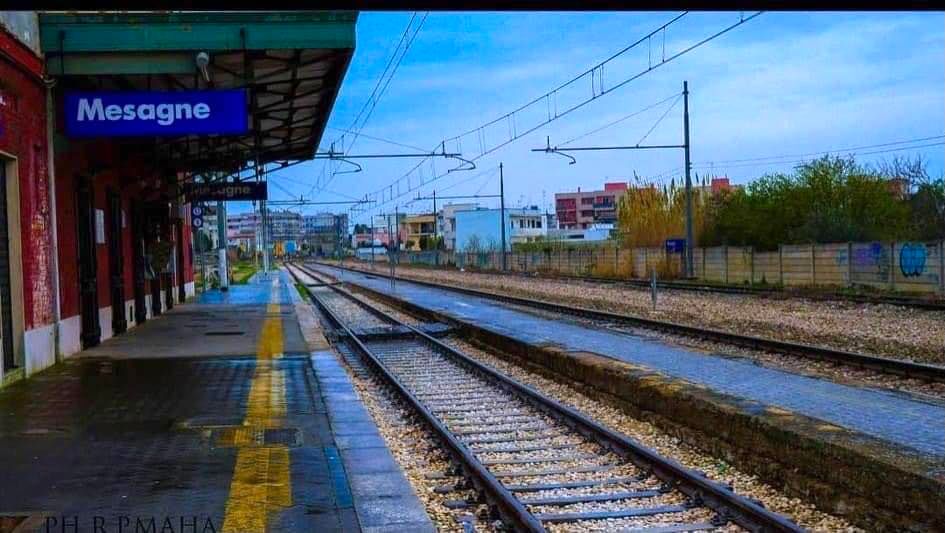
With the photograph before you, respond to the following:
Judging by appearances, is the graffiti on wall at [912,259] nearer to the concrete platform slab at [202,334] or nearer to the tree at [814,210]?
the tree at [814,210]

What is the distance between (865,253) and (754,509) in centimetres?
3000

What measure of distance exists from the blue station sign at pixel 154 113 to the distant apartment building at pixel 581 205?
157 meters

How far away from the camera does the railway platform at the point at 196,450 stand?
20.1 ft

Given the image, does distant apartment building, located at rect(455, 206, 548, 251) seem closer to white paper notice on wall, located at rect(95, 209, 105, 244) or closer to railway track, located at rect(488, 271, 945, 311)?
railway track, located at rect(488, 271, 945, 311)

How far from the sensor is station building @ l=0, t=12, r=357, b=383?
1232cm

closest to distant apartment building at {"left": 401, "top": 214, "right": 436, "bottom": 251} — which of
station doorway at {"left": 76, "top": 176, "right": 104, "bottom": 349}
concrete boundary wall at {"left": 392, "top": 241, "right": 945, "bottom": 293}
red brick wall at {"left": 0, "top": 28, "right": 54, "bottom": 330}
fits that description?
concrete boundary wall at {"left": 392, "top": 241, "right": 945, "bottom": 293}

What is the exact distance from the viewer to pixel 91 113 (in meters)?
14.0

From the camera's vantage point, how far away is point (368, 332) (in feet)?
73.7

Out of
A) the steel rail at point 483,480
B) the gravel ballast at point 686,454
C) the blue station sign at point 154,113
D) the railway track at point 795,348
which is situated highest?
the blue station sign at point 154,113

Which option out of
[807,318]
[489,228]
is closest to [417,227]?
[489,228]

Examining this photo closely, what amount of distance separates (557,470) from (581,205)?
587ft

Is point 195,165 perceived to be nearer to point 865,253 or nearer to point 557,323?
point 557,323

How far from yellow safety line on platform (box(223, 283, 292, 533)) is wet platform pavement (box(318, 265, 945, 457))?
468 centimetres

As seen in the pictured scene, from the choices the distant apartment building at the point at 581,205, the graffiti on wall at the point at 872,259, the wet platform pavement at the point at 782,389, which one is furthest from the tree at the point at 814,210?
the distant apartment building at the point at 581,205
